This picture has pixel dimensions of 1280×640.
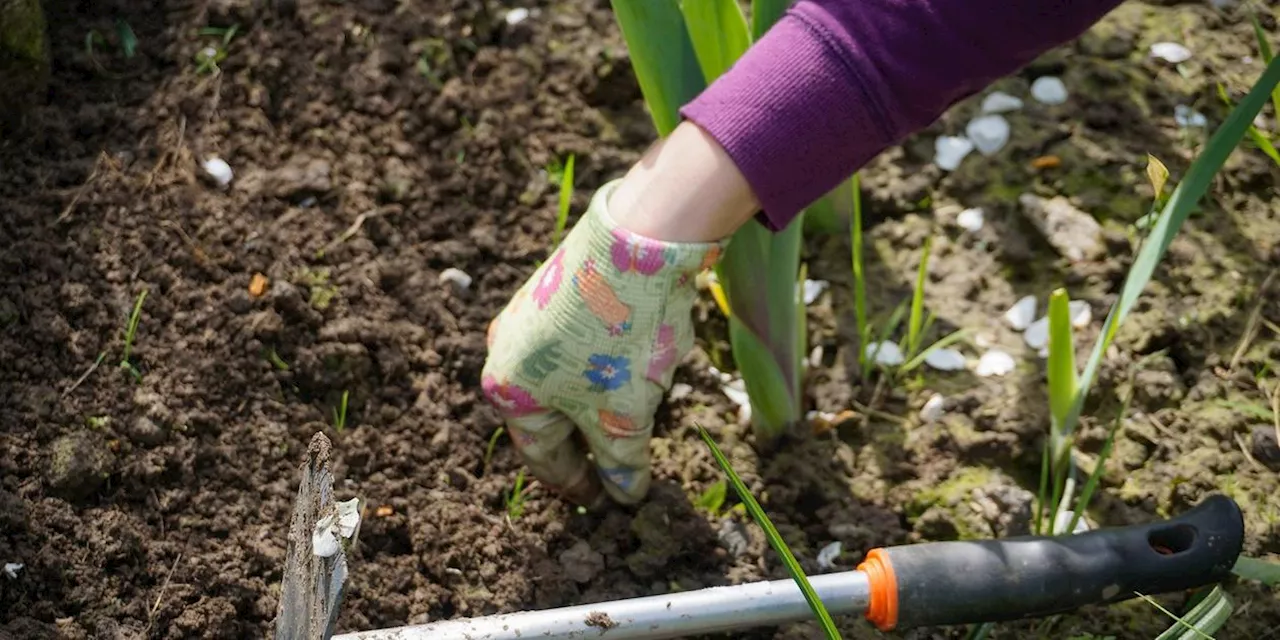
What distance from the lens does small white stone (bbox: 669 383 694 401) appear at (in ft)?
4.92

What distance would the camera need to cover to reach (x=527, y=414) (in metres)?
1.30

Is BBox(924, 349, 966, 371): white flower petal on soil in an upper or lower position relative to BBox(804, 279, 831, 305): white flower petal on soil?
lower

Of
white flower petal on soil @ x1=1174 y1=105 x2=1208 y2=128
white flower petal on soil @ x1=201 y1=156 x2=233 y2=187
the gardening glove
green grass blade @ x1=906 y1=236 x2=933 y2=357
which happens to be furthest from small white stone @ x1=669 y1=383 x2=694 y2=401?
white flower petal on soil @ x1=1174 y1=105 x2=1208 y2=128

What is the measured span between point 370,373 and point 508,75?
0.53 metres

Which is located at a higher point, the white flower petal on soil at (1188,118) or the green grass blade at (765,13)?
the green grass blade at (765,13)

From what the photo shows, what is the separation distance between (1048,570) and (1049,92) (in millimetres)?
826

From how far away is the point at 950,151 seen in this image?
1718mm

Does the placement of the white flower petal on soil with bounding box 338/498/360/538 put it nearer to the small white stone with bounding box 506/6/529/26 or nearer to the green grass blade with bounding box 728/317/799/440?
the green grass blade with bounding box 728/317/799/440

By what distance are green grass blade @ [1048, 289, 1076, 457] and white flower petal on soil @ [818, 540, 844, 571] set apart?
0.91 ft

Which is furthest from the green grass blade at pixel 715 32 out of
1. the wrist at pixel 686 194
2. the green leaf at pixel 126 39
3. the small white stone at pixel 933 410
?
the green leaf at pixel 126 39

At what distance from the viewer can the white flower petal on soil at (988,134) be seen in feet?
5.66

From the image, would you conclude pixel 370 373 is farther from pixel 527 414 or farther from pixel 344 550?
pixel 344 550

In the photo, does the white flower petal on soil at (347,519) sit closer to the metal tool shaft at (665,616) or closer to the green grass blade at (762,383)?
the metal tool shaft at (665,616)

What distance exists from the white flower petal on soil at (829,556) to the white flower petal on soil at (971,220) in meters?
0.52
